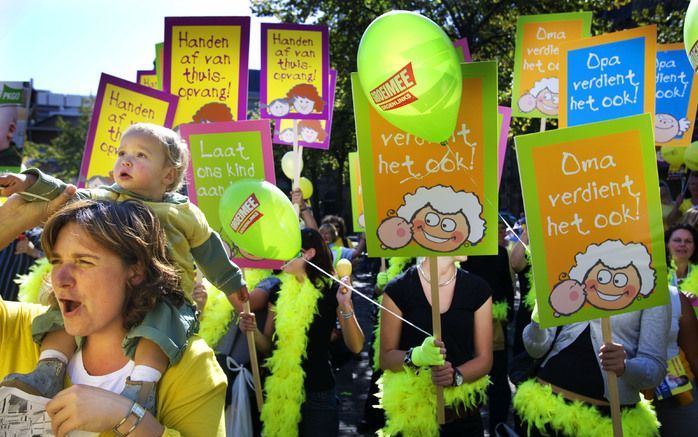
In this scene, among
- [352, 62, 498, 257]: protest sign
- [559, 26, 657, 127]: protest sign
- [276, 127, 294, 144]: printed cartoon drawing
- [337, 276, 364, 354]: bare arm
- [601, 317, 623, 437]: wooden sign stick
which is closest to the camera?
[601, 317, 623, 437]: wooden sign stick

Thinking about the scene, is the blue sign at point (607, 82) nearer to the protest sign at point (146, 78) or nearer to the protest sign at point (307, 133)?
the protest sign at point (307, 133)

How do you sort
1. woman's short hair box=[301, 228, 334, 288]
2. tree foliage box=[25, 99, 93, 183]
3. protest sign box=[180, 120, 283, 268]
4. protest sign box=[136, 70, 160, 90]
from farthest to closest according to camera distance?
tree foliage box=[25, 99, 93, 183]
protest sign box=[136, 70, 160, 90]
protest sign box=[180, 120, 283, 268]
woman's short hair box=[301, 228, 334, 288]

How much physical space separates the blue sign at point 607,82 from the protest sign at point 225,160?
8.16 feet

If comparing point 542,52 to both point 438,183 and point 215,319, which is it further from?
point 215,319

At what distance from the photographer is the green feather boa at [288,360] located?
3.78 meters

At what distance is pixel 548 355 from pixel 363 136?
141 cm

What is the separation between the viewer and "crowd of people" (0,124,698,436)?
1641mm

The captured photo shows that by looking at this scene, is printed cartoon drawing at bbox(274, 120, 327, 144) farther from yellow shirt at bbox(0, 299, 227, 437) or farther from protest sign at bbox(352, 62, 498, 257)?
yellow shirt at bbox(0, 299, 227, 437)

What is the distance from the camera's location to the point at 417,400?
10.7 ft

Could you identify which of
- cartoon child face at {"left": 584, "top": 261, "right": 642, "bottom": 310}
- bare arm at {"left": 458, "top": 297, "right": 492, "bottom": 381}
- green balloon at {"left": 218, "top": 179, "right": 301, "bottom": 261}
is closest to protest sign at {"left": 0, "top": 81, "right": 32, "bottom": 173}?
green balloon at {"left": 218, "top": 179, "right": 301, "bottom": 261}

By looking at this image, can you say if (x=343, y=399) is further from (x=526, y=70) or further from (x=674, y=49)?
(x=674, y=49)

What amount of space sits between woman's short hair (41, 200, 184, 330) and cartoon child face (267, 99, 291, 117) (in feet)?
14.6

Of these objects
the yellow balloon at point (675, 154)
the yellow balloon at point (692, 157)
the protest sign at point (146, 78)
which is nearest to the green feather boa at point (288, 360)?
the protest sign at point (146, 78)

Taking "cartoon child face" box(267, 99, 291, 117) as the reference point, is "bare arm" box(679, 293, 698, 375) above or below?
below
